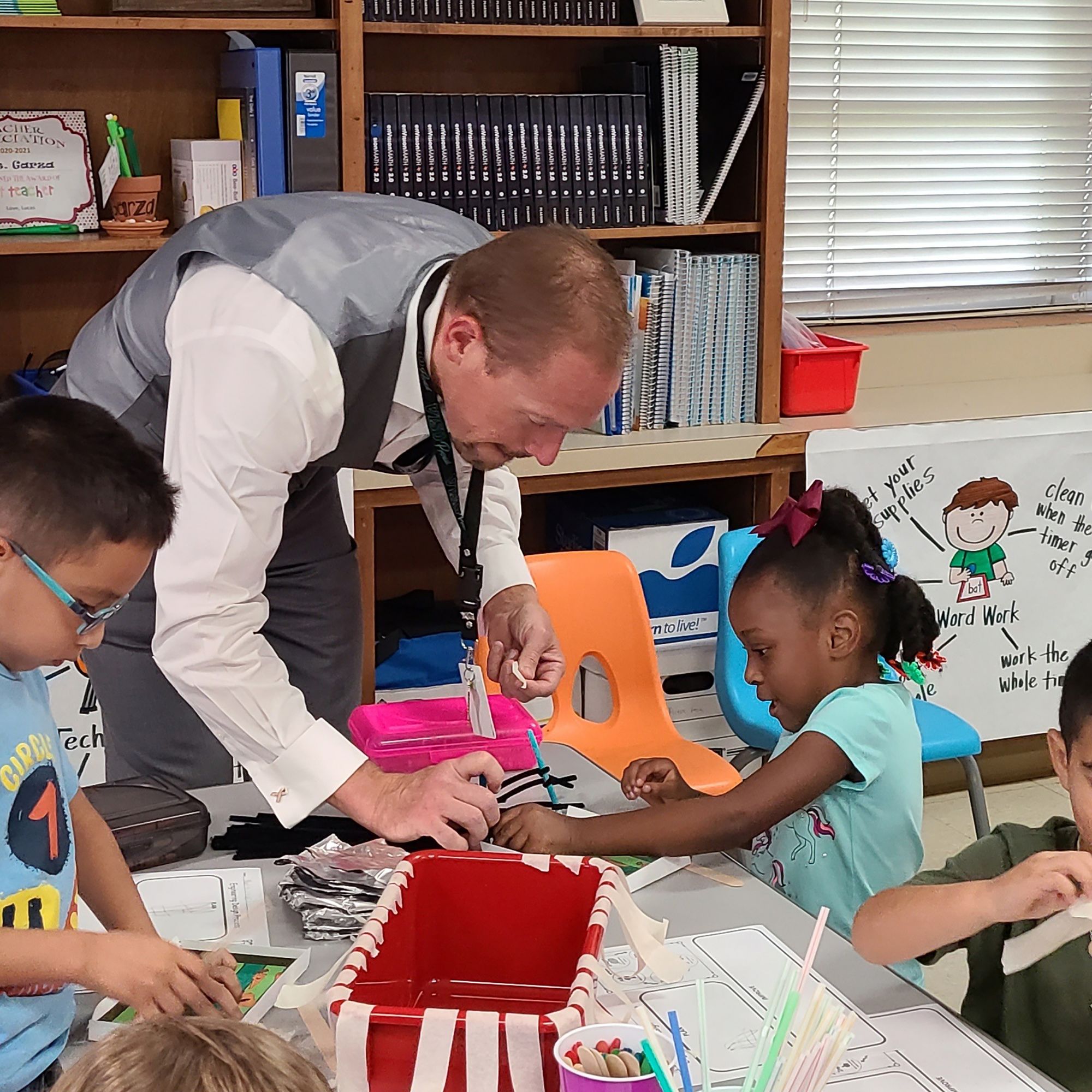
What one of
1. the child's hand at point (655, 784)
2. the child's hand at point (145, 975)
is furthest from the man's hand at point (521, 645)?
the child's hand at point (145, 975)

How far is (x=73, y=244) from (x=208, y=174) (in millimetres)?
304

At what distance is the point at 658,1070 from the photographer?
2.90 feet

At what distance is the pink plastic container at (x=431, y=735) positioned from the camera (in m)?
1.73

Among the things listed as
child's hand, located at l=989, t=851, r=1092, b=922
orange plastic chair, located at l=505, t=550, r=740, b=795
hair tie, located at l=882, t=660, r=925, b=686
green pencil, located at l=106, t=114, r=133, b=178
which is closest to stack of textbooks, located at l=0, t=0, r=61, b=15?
green pencil, located at l=106, t=114, r=133, b=178

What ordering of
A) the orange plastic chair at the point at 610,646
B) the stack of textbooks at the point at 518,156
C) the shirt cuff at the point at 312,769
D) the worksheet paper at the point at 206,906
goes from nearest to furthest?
1. the worksheet paper at the point at 206,906
2. the shirt cuff at the point at 312,769
3. the orange plastic chair at the point at 610,646
4. the stack of textbooks at the point at 518,156

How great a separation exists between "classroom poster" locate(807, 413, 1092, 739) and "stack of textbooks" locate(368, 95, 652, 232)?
0.73 metres

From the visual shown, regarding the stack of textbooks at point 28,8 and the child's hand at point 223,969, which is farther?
the stack of textbooks at point 28,8

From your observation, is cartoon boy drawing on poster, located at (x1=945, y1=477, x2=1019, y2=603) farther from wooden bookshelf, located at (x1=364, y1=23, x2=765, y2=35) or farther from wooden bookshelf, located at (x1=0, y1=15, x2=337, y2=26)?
wooden bookshelf, located at (x1=0, y1=15, x2=337, y2=26)

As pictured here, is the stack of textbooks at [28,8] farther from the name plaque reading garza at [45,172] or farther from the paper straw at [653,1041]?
the paper straw at [653,1041]

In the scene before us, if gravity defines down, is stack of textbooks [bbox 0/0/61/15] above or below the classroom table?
above

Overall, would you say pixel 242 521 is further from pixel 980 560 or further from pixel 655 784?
pixel 980 560

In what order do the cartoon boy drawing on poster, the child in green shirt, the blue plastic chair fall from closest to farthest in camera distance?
the child in green shirt → the blue plastic chair → the cartoon boy drawing on poster

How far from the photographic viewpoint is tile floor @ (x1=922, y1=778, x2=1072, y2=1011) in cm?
329

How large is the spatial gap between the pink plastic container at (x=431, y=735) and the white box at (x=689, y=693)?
128 cm
